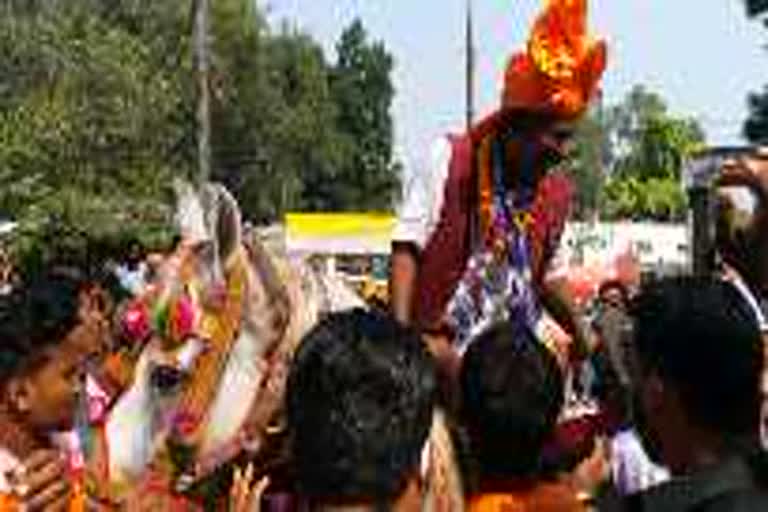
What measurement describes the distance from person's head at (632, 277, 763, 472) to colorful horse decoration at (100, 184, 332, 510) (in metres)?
1.20

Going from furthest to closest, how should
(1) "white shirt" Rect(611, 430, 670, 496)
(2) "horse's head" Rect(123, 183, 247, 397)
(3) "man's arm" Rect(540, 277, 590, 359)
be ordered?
(3) "man's arm" Rect(540, 277, 590, 359), (1) "white shirt" Rect(611, 430, 670, 496), (2) "horse's head" Rect(123, 183, 247, 397)

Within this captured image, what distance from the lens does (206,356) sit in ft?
19.9

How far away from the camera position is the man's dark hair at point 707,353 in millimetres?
4766

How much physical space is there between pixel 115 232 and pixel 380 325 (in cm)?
3468

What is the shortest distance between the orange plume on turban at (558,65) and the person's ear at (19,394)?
1342 millimetres

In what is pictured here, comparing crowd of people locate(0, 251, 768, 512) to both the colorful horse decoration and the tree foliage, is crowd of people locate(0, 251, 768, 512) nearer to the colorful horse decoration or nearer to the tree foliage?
the colorful horse decoration

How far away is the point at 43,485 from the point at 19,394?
0.54 meters

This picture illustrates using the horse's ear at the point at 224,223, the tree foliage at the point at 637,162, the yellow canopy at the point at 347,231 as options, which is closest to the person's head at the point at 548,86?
the horse's ear at the point at 224,223

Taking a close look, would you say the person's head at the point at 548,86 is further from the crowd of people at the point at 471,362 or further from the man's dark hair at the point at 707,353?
the man's dark hair at the point at 707,353

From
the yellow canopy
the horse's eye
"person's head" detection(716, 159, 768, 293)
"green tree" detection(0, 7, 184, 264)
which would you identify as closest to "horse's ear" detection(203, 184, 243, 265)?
the horse's eye

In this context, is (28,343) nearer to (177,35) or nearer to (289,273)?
(289,273)

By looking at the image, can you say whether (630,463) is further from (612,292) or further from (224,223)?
(612,292)

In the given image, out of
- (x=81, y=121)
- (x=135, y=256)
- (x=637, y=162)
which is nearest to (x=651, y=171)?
(x=637, y=162)

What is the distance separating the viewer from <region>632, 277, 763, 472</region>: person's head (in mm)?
4758
